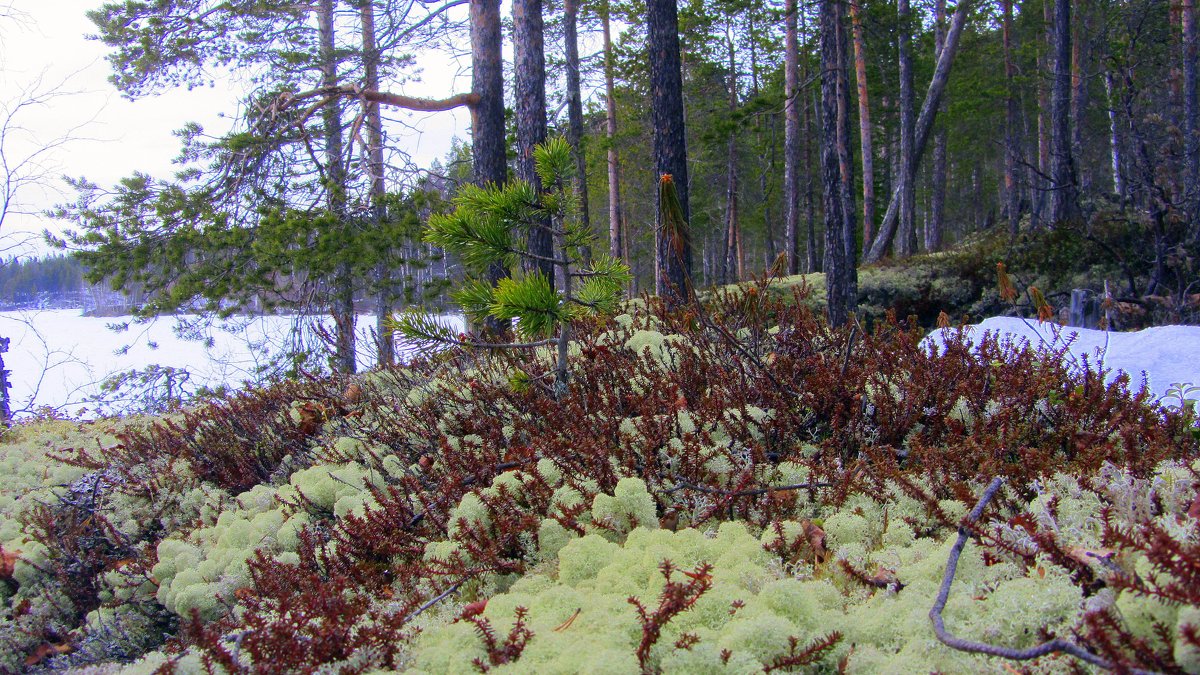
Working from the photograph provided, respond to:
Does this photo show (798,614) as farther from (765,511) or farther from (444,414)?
(444,414)

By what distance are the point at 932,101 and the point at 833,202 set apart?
7188 millimetres

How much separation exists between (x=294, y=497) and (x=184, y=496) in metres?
1.39

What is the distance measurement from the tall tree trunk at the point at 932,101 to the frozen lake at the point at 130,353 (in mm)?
12252

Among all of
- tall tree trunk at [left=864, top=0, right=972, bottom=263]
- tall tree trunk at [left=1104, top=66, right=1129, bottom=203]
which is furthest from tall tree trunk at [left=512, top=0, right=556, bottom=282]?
tall tree trunk at [left=864, top=0, right=972, bottom=263]

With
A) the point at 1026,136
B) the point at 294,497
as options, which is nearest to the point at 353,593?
the point at 294,497

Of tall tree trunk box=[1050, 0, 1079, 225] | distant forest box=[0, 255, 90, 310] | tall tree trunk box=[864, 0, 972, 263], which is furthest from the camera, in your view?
tall tree trunk box=[864, 0, 972, 263]

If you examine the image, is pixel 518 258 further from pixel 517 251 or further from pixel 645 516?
pixel 645 516

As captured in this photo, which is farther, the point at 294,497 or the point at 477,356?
the point at 477,356

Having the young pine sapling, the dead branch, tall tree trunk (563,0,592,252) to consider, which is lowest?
the dead branch

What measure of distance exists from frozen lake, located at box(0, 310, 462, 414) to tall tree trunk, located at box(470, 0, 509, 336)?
302 cm

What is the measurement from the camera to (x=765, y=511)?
7.72ft

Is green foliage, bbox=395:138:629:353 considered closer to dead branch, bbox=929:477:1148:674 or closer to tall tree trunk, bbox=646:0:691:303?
dead branch, bbox=929:477:1148:674

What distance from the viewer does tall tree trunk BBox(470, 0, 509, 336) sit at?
8031 millimetres

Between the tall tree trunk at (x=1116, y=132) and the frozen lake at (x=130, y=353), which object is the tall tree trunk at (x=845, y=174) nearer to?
the tall tree trunk at (x=1116, y=132)
